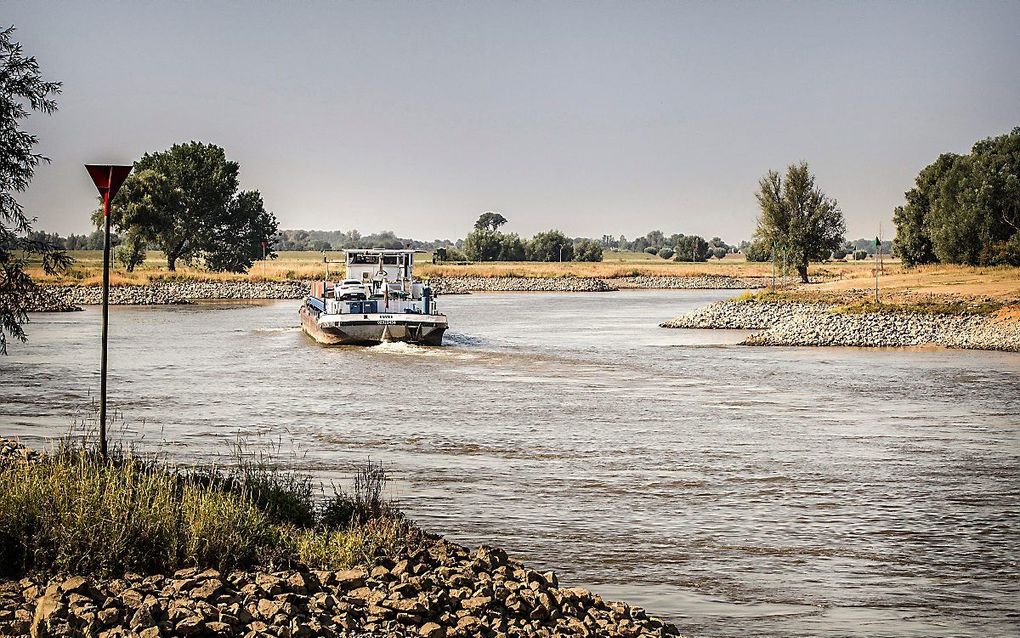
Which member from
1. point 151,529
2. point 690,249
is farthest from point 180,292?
point 690,249

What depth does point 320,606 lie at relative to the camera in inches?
306

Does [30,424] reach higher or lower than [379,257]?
lower

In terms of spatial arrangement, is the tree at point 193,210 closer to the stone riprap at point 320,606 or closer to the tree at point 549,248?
the tree at point 549,248

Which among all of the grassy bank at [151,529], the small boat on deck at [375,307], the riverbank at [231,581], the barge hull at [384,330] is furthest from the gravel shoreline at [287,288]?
the riverbank at [231,581]

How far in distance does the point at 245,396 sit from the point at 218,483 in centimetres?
1475

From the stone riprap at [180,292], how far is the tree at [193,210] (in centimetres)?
643

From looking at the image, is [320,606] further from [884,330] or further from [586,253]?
[586,253]

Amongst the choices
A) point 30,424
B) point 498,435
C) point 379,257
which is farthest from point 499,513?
point 379,257

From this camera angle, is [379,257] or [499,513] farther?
[379,257]

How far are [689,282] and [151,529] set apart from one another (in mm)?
105455

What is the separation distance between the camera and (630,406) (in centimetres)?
2362

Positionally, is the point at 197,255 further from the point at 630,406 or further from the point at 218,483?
the point at 218,483

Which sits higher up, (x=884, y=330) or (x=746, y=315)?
(x=884, y=330)

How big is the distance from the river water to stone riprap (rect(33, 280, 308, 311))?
1476 inches
